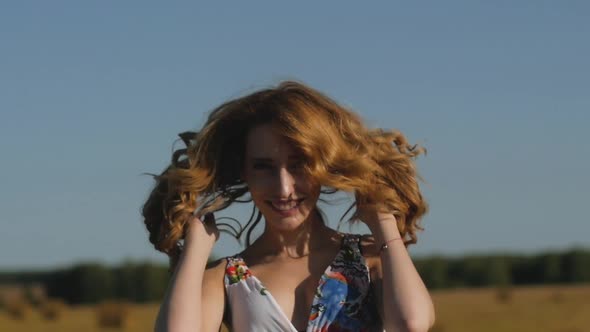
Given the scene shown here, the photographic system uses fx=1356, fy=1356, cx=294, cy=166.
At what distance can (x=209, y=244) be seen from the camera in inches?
225

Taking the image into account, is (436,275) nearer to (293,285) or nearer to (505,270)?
(505,270)

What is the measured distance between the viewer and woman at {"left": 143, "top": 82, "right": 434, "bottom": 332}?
18.1 feet

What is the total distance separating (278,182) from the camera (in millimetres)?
5492

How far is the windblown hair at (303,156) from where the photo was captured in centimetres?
555

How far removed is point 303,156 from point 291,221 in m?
0.28

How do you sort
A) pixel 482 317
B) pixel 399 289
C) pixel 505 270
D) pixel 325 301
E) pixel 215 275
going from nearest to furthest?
pixel 399 289, pixel 325 301, pixel 215 275, pixel 482 317, pixel 505 270

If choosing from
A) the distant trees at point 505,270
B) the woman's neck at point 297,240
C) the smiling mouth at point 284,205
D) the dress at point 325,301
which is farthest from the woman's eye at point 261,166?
the distant trees at point 505,270

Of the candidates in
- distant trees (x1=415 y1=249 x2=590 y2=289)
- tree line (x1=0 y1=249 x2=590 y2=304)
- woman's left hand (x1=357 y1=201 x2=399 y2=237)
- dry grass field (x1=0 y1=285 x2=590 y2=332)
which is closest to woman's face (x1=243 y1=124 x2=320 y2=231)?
woman's left hand (x1=357 y1=201 x2=399 y2=237)

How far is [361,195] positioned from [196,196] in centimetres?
70

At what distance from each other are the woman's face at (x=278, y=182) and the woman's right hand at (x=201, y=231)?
0.26 metres

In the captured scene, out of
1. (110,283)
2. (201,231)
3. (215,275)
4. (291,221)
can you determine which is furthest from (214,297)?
(110,283)

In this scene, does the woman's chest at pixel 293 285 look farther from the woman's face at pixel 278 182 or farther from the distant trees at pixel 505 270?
the distant trees at pixel 505 270

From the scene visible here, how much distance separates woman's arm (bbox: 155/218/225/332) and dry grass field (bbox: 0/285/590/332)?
23950 millimetres

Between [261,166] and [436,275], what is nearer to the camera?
[261,166]
